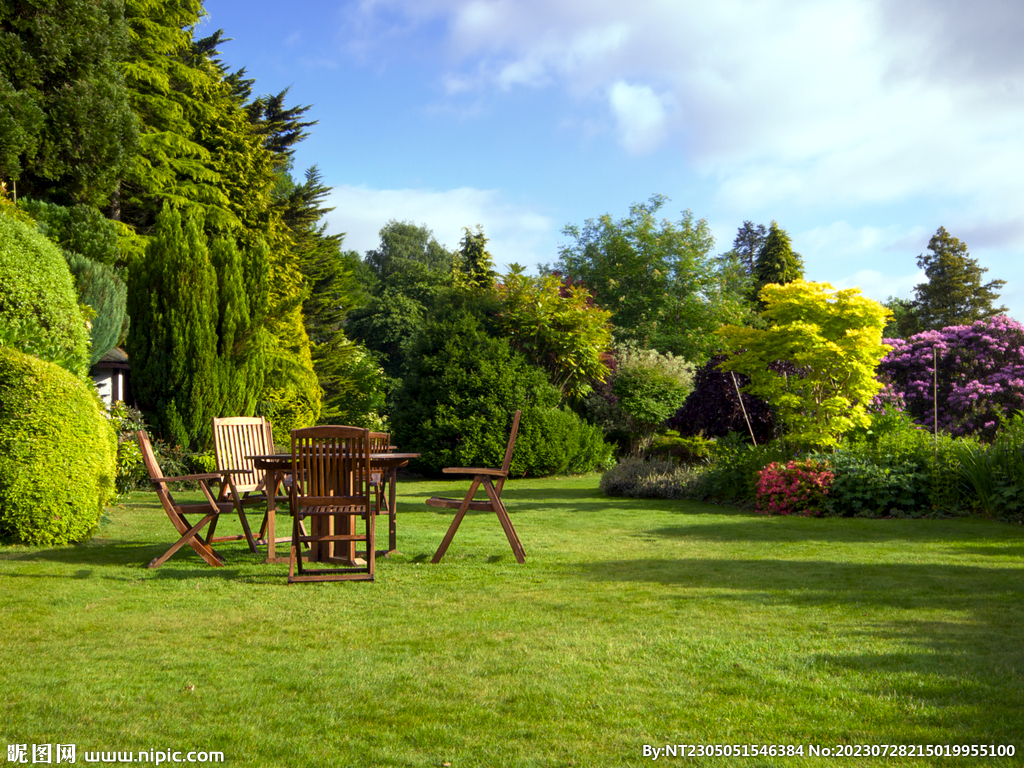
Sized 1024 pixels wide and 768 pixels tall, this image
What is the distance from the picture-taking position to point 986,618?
4582 mm

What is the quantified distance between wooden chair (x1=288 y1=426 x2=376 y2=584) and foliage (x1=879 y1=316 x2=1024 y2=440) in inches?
663

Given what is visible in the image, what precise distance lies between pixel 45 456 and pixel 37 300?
2.08 m

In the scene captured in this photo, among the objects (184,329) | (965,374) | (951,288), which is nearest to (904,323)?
(951,288)

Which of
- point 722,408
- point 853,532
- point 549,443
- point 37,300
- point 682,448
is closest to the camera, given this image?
point 37,300

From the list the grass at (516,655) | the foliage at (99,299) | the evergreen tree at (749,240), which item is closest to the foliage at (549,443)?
the foliage at (99,299)

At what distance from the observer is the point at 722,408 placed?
48.5ft

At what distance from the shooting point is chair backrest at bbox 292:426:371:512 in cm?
584

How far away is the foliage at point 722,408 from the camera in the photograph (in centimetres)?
1471

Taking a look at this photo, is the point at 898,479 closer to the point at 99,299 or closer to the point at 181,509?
the point at 181,509

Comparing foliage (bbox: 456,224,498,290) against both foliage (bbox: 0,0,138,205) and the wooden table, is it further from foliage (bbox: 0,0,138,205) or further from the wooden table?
the wooden table

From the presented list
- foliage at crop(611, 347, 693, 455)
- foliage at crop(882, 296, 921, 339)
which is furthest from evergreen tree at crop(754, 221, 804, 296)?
foliage at crop(611, 347, 693, 455)

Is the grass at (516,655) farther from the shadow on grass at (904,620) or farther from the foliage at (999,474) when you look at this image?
the foliage at (999,474)

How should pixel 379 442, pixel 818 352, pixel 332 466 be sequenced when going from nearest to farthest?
1. pixel 332 466
2. pixel 379 442
3. pixel 818 352

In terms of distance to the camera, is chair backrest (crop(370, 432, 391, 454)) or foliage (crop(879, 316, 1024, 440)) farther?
foliage (crop(879, 316, 1024, 440))
